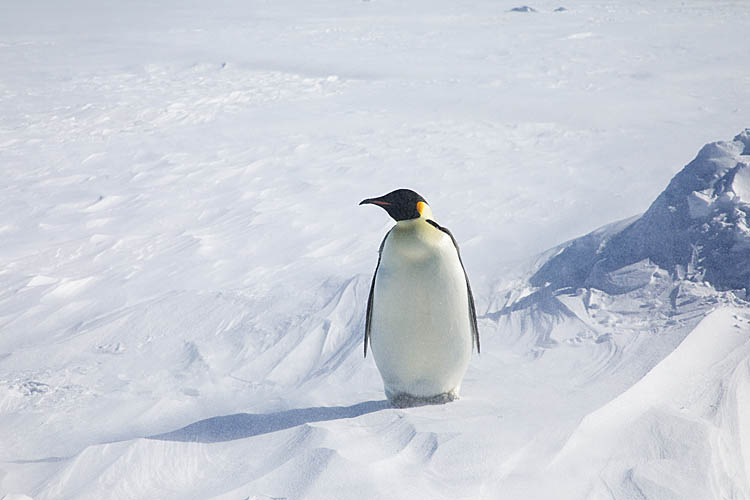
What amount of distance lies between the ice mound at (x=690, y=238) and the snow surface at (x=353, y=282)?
13mm

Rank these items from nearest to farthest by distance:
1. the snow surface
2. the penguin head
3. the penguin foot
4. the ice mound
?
1. the snow surface
2. the penguin head
3. the penguin foot
4. the ice mound

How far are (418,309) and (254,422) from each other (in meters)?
0.63

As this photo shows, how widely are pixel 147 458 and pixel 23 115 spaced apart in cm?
737

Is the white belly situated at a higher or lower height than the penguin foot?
higher

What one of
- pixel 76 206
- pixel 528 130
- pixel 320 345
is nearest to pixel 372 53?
pixel 528 130

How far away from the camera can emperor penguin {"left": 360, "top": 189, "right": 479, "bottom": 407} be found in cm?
214

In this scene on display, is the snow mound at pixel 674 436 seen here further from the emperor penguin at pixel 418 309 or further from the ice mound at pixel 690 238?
the ice mound at pixel 690 238

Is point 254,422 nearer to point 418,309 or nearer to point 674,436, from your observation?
point 418,309

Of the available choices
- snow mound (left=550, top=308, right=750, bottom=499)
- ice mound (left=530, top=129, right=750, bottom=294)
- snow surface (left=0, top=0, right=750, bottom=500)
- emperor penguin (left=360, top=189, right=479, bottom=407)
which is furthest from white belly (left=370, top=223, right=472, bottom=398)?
ice mound (left=530, top=129, right=750, bottom=294)

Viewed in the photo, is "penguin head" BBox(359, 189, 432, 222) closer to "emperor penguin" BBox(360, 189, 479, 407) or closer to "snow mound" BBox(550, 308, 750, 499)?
"emperor penguin" BBox(360, 189, 479, 407)

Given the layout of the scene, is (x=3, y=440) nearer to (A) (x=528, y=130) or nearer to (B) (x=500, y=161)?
(B) (x=500, y=161)

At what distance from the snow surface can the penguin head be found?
23.6 inches

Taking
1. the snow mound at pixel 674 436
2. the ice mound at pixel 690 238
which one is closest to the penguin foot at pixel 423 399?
the snow mound at pixel 674 436

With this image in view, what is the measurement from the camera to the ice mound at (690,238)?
2971 millimetres
